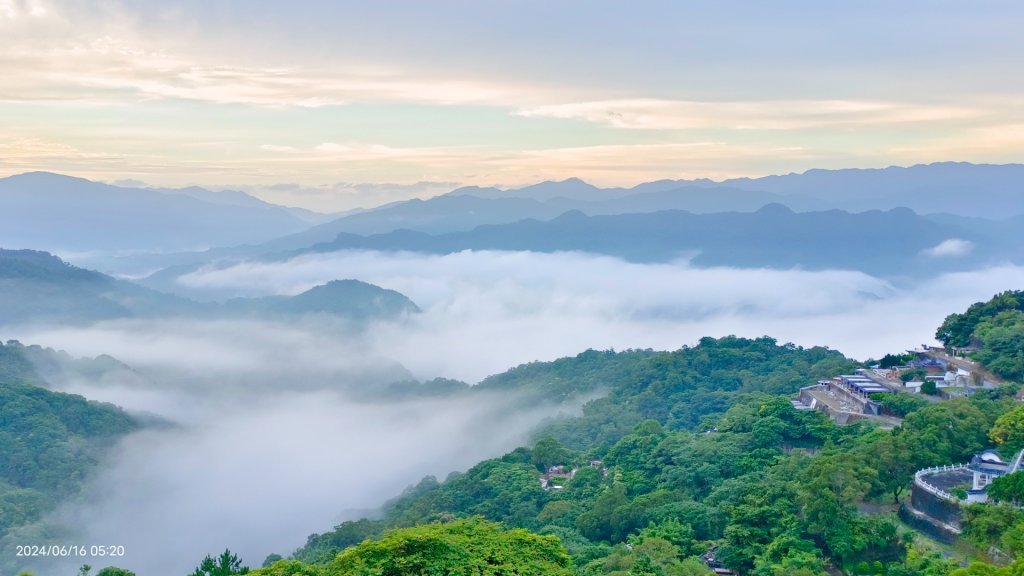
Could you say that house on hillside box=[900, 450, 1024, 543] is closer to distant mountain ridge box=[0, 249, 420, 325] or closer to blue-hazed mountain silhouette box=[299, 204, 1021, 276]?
distant mountain ridge box=[0, 249, 420, 325]

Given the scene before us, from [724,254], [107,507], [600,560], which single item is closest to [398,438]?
[107,507]

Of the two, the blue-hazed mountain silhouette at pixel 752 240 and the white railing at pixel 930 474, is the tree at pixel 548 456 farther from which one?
the blue-hazed mountain silhouette at pixel 752 240

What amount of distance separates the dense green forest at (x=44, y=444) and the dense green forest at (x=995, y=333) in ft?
111

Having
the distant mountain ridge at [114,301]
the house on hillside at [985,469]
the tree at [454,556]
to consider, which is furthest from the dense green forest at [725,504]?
the distant mountain ridge at [114,301]

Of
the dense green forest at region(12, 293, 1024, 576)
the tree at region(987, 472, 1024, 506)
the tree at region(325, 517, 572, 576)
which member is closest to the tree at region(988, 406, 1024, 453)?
the dense green forest at region(12, 293, 1024, 576)

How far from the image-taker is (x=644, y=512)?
2144 cm

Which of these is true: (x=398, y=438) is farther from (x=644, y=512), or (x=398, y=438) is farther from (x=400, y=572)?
(x=400, y=572)

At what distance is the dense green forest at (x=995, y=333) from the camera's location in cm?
2533

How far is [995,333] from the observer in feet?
87.5

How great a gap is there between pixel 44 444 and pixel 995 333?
128ft

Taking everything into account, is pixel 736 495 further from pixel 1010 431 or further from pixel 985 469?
pixel 1010 431

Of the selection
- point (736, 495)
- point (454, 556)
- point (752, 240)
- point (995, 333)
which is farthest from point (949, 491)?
point (752, 240)

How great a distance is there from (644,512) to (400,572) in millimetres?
10736

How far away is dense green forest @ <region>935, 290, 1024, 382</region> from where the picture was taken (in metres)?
25.3
